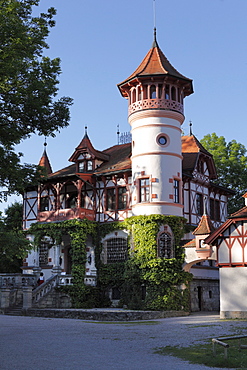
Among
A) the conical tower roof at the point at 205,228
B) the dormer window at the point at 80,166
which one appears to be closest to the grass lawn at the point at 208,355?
the conical tower roof at the point at 205,228

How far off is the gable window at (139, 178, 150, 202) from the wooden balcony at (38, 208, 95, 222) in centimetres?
414

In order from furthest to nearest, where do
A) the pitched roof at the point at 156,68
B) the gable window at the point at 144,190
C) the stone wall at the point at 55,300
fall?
the pitched roof at the point at 156,68 < the gable window at the point at 144,190 < the stone wall at the point at 55,300

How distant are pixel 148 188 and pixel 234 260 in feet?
24.4

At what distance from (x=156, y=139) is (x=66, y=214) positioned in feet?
25.0

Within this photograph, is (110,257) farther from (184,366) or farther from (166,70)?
(184,366)

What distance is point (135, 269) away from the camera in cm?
2928

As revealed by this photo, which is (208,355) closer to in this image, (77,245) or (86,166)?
(77,245)

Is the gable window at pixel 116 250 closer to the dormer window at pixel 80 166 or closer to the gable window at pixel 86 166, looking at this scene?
the gable window at pixel 86 166

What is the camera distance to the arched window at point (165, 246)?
97.3 ft

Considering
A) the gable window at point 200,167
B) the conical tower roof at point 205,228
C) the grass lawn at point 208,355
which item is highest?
the gable window at point 200,167

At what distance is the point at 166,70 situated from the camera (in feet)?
103

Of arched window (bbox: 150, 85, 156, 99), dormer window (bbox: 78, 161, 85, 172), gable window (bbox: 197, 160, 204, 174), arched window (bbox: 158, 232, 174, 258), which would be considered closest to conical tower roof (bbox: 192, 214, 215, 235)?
arched window (bbox: 158, 232, 174, 258)

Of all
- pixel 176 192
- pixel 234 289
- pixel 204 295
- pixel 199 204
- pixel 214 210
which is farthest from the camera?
pixel 214 210

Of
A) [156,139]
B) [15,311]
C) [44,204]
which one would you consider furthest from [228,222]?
[44,204]
